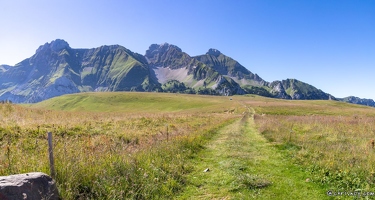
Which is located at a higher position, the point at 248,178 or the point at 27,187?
the point at 27,187

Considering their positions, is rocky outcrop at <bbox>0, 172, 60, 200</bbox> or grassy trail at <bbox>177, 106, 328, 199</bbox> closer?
rocky outcrop at <bbox>0, 172, 60, 200</bbox>

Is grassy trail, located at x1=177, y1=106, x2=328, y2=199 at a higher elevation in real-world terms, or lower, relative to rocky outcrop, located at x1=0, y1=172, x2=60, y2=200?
lower

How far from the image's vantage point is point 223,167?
1106cm

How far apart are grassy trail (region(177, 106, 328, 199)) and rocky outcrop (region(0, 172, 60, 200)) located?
416 centimetres

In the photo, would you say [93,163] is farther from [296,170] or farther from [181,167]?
[296,170]

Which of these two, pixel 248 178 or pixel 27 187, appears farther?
pixel 248 178

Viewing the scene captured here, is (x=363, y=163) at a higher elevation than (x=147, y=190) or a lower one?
higher

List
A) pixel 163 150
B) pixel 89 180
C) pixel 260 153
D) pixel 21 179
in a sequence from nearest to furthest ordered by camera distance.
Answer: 1. pixel 21 179
2. pixel 89 180
3. pixel 163 150
4. pixel 260 153

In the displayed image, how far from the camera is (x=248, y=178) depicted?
9.09m

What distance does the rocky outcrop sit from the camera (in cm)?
500

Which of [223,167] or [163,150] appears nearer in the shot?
[223,167]

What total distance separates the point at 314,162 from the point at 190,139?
7.91 metres

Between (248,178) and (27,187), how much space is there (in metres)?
7.65

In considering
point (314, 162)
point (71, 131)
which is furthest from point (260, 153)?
point (71, 131)
